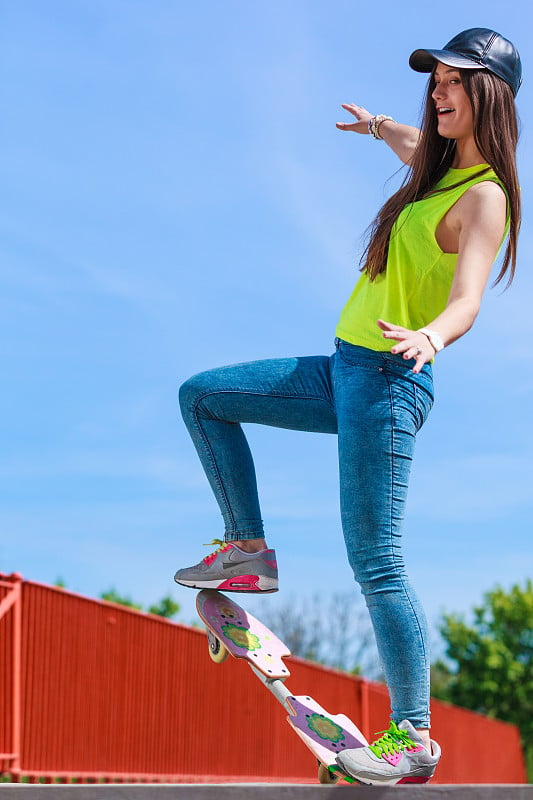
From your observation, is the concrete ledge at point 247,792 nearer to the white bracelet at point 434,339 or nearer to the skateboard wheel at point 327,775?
the skateboard wheel at point 327,775

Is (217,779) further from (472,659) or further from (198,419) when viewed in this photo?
(472,659)

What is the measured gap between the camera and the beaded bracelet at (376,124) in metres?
3.98

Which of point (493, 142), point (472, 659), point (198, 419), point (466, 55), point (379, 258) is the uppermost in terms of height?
point (466, 55)

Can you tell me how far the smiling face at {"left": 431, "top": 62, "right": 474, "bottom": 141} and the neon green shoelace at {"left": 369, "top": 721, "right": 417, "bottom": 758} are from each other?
6.23 ft

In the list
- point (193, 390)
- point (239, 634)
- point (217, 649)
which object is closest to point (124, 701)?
point (217, 649)

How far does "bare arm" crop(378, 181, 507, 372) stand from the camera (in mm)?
2498

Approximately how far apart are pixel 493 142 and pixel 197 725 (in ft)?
32.8

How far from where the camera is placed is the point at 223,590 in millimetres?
3346

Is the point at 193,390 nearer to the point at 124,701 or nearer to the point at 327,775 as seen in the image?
the point at 327,775

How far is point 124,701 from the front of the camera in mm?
10242

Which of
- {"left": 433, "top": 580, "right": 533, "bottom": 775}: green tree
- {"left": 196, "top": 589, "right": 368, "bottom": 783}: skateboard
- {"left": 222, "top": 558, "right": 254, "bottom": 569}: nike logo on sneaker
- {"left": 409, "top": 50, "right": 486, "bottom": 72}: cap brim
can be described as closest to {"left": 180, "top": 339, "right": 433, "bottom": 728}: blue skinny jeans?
{"left": 196, "top": 589, "right": 368, "bottom": 783}: skateboard

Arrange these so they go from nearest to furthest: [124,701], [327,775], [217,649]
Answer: [327,775] → [217,649] → [124,701]

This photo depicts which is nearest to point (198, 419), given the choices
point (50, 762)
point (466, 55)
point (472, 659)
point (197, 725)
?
point (466, 55)

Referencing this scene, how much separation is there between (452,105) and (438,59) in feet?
0.53
